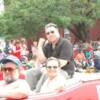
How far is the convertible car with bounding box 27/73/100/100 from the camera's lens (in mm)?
4695

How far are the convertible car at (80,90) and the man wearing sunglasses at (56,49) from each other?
43cm

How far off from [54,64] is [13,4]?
23.3 meters

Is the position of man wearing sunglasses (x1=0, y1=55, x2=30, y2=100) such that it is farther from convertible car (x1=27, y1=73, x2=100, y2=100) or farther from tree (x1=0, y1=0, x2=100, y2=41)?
tree (x1=0, y1=0, x2=100, y2=41)

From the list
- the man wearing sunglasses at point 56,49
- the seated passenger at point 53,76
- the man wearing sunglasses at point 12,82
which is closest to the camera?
the man wearing sunglasses at point 12,82

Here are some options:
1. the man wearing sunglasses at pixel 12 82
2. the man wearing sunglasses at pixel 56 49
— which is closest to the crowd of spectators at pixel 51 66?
the man wearing sunglasses at pixel 56 49

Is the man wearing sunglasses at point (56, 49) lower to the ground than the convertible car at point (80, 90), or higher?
higher

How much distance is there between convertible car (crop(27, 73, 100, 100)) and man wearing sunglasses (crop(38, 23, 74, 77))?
426 millimetres

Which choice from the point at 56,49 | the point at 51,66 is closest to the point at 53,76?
the point at 51,66

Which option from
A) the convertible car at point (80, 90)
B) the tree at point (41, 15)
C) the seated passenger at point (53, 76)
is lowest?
the convertible car at point (80, 90)

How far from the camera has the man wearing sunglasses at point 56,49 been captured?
574 centimetres

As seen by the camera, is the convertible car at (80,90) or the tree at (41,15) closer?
the convertible car at (80,90)

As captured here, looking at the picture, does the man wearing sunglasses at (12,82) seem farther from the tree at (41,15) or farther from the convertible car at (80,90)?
the tree at (41,15)

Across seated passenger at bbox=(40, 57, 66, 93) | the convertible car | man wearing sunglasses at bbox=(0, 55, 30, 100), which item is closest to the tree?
the convertible car

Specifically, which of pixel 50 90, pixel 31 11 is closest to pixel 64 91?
pixel 50 90
